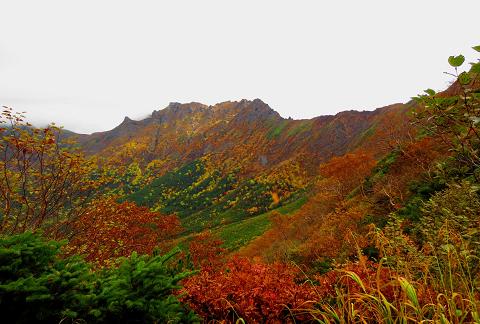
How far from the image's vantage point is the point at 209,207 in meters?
156

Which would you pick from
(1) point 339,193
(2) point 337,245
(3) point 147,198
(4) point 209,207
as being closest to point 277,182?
(4) point 209,207

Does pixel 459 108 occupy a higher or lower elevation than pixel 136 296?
higher

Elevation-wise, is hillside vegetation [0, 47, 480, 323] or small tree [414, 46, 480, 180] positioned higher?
small tree [414, 46, 480, 180]

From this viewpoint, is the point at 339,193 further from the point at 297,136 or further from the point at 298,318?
the point at 297,136

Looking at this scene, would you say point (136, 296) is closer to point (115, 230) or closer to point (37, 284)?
point (37, 284)

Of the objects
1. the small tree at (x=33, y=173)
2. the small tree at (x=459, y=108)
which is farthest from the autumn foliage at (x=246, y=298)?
the small tree at (x=33, y=173)

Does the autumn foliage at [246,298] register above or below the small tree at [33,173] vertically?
below

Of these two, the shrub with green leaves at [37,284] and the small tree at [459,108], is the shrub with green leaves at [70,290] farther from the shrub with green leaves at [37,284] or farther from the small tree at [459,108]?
the small tree at [459,108]

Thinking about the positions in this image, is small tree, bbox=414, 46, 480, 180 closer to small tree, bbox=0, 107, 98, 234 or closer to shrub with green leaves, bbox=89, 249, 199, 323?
shrub with green leaves, bbox=89, 249, 199, 323

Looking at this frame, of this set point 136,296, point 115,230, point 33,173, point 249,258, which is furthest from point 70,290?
point 115,230

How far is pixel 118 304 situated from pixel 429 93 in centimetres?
404

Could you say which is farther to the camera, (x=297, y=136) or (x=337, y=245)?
(x=297, y=136)

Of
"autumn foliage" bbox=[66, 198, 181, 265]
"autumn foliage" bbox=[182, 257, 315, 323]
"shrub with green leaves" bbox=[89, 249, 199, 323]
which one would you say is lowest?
"autumn foliage" bbox=[66, 198, 181, 265]

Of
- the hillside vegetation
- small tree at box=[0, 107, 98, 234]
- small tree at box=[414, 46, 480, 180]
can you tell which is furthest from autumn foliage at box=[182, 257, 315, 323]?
small tree at box=[0, 107, 98, 234]
